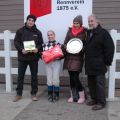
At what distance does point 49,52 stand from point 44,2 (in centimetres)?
133

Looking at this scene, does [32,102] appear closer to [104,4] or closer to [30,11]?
[30,11]

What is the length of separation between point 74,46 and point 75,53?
0.15 metres

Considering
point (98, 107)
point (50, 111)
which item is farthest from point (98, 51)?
point (50, 111)

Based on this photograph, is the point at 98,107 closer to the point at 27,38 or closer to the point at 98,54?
the point at 98,54

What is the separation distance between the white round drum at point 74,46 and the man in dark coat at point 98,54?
0.71 feet

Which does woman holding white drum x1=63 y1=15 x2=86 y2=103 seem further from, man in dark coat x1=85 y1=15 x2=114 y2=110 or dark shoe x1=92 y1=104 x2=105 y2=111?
dark shoe x1=92 y1=104 x2=105 y2=111

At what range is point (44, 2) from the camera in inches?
322

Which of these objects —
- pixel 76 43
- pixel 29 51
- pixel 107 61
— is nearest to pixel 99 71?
pixel 107 61

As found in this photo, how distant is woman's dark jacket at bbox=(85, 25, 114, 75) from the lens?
686 cm

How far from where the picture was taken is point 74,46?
7.23 meters

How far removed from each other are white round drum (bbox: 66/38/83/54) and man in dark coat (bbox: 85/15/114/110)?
215 mm

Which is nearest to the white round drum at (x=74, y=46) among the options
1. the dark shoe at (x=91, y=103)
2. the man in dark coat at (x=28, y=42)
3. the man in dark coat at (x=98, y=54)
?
the man in dark coat at (x=98, y=54)

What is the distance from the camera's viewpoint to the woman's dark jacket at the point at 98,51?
270 inches

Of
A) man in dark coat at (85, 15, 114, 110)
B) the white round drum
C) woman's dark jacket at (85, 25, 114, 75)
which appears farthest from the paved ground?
the white round drum
